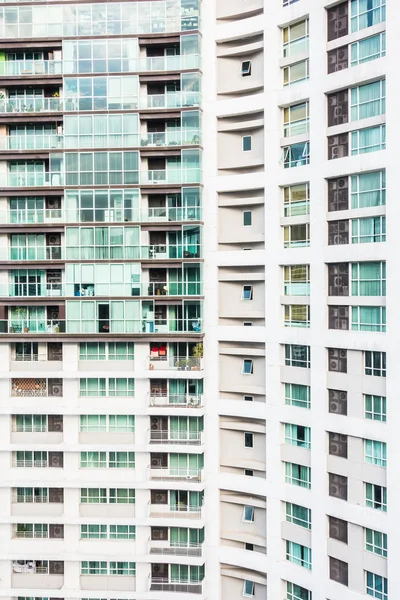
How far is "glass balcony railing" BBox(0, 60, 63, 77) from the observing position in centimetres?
2655

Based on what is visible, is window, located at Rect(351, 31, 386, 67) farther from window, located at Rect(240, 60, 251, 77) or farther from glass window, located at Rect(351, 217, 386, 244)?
glass window, located at Rect(351, 217, 386, 244)

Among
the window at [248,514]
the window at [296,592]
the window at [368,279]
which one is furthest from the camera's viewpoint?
the window at [248,514]

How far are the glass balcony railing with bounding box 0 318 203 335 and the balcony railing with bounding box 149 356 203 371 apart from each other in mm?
1290

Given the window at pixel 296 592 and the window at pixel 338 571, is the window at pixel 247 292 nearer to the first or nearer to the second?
the window at pixel 338 571

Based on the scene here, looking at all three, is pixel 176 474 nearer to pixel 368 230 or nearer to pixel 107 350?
pixel 107 350

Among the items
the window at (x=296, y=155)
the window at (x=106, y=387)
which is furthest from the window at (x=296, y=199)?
the window at (x=106, y=387)

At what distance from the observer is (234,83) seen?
26391 millimetres

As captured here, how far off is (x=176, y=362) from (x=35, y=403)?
7.19 m

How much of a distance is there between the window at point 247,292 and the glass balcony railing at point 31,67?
13.3 metres

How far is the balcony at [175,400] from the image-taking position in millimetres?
26469

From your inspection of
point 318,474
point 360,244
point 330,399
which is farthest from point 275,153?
point 318,474

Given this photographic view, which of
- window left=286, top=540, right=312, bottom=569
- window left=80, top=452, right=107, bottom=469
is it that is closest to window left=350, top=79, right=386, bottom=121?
window left=286, top=540, right=312, bottom=569

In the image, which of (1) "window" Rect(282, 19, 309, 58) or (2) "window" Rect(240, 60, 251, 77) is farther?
(2) "window" Rect(240, 60, 251, 77)

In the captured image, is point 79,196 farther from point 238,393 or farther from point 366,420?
point 366,420
